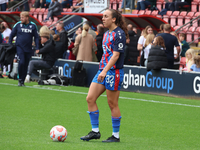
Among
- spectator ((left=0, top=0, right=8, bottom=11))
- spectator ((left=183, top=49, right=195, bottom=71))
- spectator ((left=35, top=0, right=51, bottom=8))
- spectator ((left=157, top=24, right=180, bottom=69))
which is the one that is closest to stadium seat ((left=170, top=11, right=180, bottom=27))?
spectator ((left=157, top=24, right=180, bottom=69))

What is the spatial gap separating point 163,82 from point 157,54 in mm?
851

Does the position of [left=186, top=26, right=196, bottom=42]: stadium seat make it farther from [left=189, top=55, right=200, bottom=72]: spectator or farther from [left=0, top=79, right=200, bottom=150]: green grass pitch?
[left=0, top=79, right=200, bottom=150]: green grass pitch

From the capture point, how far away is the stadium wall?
11008 mm

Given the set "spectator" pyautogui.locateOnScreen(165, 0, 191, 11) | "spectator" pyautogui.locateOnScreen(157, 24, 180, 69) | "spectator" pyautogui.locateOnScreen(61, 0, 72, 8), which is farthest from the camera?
"spectator" pyautogui.locateOnScreen(61, 0, 72, 8)

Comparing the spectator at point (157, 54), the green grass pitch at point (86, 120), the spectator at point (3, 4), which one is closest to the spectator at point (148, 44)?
the spectator at point (157, 54)

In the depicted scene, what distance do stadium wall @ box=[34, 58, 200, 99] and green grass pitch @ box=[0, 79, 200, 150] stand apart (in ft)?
1.16

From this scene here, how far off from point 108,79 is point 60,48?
915 cm

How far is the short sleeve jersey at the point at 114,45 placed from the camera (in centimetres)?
530

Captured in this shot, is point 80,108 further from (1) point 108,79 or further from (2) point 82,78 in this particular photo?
(2) point 82,78

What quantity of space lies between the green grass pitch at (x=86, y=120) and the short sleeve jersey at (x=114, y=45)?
1095mm

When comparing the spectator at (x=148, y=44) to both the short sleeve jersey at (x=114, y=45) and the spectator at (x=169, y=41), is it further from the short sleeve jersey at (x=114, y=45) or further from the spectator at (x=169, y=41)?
the short sleeve jersey at (x=114, y=45)

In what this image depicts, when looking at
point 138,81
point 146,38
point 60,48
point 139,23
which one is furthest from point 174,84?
point 139,23

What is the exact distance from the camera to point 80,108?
28.5ft

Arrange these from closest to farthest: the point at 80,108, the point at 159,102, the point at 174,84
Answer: the point at 80,108
the point at 159,102
the point at 174,84
